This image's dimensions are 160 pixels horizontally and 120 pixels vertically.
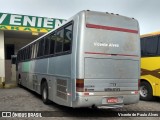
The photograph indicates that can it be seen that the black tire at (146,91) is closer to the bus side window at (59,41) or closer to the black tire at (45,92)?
the black tire at (45,92)

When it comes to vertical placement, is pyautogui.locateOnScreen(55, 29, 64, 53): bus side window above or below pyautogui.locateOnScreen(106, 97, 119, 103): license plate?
above

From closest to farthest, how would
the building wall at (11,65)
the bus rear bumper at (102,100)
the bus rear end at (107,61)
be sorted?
the bus rear bumper at (102,100) → the bus rear end at (107,61) → the building wall at (11,65)

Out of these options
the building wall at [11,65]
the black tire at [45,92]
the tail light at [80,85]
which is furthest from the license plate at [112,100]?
the building wall at [11,65]

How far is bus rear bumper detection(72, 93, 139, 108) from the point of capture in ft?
26.4

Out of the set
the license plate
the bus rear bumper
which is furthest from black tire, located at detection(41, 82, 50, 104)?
the license plate

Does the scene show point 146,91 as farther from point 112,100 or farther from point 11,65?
point 11,65

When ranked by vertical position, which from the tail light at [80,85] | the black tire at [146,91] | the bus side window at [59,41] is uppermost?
the bus side window at [59,41]

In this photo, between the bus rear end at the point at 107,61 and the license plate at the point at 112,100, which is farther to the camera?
the license plate at the point at 112,100

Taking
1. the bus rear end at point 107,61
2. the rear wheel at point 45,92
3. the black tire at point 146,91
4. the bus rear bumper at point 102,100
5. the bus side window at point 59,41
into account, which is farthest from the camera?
the black tire at point 146,91

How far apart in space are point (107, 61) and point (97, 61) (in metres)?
0.38

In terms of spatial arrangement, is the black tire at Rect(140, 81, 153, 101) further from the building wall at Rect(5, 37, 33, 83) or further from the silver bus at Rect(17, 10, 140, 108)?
the building wall at Rect(5, 37, 33, 83)

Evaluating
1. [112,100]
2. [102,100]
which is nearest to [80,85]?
[102,100]

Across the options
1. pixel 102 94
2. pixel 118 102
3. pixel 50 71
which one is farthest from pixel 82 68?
pixel 50 71

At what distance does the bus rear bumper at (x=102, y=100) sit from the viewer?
317 inches
